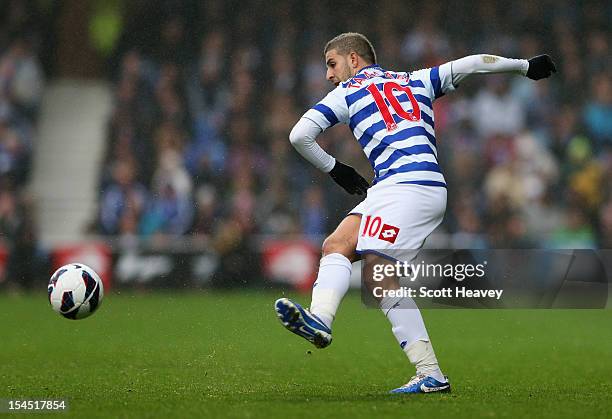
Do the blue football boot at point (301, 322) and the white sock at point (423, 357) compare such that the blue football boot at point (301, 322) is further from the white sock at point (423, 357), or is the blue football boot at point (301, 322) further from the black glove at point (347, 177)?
the black glove at point (347, 177)

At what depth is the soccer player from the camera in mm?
5805

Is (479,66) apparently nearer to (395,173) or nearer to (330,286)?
(395,173)

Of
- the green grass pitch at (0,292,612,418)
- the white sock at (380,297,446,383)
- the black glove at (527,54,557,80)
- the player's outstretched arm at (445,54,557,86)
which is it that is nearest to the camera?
the green grass pitch at (0,292,612,418)

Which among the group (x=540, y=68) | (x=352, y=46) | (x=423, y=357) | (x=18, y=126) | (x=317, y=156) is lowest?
(x=423, y=357)

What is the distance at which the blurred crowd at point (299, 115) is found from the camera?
15.1 meters

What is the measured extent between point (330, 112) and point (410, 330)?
1250 mm

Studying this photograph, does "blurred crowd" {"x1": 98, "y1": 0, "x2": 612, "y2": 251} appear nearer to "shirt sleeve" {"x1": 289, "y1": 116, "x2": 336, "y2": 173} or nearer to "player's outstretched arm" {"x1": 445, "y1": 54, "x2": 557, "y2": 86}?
"player's outstretched arm" {"x1": 445, "y1": 54, "x2": 557, "y2": 86}

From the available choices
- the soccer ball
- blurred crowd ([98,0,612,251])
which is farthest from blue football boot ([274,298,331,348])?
blurred crowd ([98,0,612,251])

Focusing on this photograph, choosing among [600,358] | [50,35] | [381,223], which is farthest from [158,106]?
[381,223]

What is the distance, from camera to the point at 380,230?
5789mm

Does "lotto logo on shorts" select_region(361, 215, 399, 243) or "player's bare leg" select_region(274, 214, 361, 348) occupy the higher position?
"lotto logo on shorts" select_region(361, 215, 399, 243)

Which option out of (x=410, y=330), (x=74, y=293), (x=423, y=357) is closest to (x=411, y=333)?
(x=410, y=330)

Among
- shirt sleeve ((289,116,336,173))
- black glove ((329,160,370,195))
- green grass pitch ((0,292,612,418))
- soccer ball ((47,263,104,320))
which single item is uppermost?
shirt sleeve ((289,116,336,173))

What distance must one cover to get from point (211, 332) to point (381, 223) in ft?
13.7
